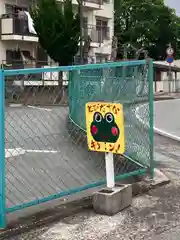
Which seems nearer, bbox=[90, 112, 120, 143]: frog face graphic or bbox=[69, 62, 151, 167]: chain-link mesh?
bbox=[90, 112, 120, 143]: frog face graphic

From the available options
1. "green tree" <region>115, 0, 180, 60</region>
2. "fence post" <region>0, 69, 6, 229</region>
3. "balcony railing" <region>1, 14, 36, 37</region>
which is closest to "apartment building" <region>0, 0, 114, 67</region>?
"balcony railing" <region>1, 14, 36, 37</region>

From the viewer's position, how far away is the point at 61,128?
7.05 meters

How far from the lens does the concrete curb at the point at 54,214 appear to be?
4319mm

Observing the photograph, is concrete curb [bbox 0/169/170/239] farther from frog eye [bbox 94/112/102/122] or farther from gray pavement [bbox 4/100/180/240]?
frog eye [bbox 94/112/102/122]

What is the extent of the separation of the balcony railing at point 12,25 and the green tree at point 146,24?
2324 cm

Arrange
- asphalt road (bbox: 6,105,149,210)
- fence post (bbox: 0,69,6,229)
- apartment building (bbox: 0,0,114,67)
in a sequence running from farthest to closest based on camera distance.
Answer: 1. apartment building (bbox: 0,0,114,67)
2. asphalt road (bbox: 6,105,149,210)
3. fence post (bbox: 0,69,6,229)

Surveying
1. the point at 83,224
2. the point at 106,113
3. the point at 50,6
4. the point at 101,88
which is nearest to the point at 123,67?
the point at 101,88

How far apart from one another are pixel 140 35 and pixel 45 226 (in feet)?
161

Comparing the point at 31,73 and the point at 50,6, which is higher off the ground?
the point at 50,6

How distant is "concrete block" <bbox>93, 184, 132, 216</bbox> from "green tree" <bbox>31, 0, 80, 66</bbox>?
20398 millimetres

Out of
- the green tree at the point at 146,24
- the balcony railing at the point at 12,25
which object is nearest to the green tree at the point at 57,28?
the balcony railing at the point at 12,25

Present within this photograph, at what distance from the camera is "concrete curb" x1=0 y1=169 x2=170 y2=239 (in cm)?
432

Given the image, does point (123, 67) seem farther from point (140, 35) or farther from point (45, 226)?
point (140, 35)

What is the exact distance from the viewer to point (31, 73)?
14.5 feet
